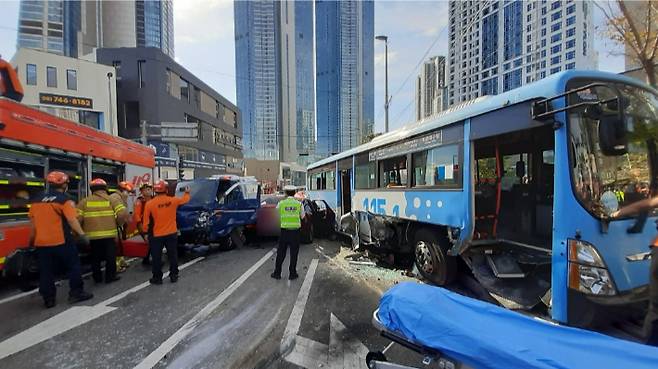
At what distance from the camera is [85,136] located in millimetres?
7898

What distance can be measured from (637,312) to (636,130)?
181 centimetres

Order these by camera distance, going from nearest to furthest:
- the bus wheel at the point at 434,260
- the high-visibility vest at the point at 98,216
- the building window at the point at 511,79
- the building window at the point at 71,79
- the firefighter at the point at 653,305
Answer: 1. the firefighter at the point at 653,305
2. the bus wheel at the point at 434,260
3. the high-visibility vest at the point at 98,216
4. the building window at the point at 511,79
5. the building window at the point at 71,79

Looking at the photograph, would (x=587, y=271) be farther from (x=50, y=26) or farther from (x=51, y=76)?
(x=50, y=26)

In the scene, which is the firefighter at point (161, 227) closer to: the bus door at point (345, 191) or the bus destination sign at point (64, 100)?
the bus door at point (345, 191)

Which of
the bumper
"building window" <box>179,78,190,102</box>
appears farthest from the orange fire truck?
"building window" <box>179,78,190,102</box>

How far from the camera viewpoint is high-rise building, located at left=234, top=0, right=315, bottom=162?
25.3m

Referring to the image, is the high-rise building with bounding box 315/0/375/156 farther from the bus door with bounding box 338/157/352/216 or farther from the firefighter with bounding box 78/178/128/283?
the firefighter with bounding box 78/178/128/283

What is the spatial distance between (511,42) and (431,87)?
4.34 metres

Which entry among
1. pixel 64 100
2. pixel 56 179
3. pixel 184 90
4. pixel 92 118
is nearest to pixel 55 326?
pixel 56 179

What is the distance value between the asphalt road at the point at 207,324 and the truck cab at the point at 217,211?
70.6 inches

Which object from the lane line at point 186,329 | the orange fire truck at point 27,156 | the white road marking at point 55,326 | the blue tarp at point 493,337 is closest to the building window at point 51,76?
the orange fire truck at point 27,156

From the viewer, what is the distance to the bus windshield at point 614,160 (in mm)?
3441

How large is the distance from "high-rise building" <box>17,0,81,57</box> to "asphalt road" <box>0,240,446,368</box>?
47.1m

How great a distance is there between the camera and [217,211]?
9.55 meters
